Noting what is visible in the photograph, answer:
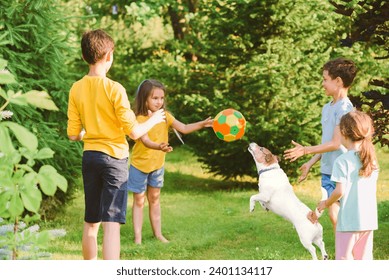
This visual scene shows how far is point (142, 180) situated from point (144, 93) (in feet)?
2.79

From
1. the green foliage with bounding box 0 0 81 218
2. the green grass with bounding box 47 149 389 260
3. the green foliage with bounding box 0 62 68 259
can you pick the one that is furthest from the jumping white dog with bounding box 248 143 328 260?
the green foliage with bounding box 0 62 68 259

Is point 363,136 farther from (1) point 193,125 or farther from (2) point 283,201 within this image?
(1) point 193,125

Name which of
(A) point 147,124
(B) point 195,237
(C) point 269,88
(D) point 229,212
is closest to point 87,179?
(A) point 147,124

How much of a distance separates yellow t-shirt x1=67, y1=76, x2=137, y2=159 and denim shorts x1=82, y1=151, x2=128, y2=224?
→ 59mm

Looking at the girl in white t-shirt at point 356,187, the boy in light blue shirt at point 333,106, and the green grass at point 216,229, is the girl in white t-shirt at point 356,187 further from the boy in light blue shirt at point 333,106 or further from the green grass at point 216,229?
the green grass at point 216,229

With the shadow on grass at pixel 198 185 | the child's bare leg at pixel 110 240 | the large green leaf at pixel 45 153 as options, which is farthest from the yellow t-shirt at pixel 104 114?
the shadow on grass at pixel 198 185

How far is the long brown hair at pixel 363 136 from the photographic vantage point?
464 cm

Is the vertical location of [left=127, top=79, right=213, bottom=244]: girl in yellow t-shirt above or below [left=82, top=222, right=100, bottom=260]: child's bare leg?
above

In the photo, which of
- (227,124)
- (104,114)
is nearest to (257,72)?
(227,124)

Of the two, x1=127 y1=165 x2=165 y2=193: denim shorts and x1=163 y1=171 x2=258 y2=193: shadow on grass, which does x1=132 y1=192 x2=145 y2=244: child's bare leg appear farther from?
x1=163 y1=171 x2=258 y2=193: shadow on grass

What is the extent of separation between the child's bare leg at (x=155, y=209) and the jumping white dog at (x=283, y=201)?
49.2 inches

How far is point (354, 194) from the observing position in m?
4.71

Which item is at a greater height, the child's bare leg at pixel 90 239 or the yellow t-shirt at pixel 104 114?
the yellow t-shirt at pixel 104 114

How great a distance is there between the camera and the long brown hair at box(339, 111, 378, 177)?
464cm
